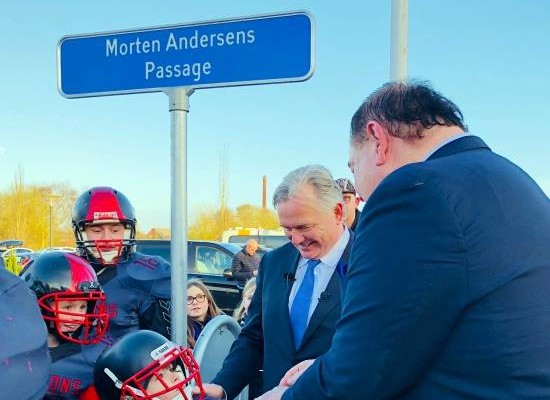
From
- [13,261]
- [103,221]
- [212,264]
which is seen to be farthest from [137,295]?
[212,264]

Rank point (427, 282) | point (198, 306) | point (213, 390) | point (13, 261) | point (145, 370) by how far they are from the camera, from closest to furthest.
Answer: point (427, 282), point (145, 370), point (213, 390), point (198, 306), point (13, 261)

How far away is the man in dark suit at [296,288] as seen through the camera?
2.52 metres

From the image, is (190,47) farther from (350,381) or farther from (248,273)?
(248,273)

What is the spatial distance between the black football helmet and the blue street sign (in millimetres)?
1214

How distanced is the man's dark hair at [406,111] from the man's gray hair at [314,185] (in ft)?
3.32

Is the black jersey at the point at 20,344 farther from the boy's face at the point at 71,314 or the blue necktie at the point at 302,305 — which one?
the blue necktie at the point at 302,305

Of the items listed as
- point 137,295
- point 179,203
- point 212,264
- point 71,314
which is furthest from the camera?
point 212,264

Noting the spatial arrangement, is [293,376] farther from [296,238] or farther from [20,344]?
[20,344]

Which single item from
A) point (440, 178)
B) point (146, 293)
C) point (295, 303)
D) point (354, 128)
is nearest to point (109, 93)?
point (146, 293)

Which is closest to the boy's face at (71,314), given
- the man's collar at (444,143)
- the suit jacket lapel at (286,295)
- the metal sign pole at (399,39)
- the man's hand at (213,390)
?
the man's hand at (213,390)

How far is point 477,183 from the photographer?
4.53 feet

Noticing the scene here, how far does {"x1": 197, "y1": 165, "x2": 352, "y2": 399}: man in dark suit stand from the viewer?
252 centimetres

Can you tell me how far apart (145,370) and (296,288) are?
0.79 meters

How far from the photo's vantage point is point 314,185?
108 inches
